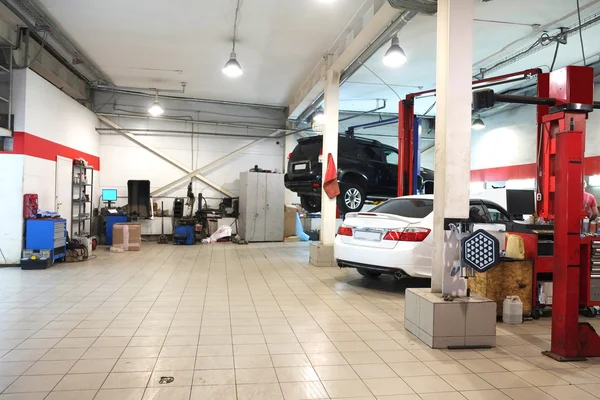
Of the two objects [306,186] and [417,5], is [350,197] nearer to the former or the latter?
[306,186]

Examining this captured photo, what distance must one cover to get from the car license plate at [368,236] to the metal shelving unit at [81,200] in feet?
23.8

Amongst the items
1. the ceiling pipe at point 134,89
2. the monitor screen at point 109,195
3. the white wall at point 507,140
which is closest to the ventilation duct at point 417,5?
the ceiling pipe at point 134,89

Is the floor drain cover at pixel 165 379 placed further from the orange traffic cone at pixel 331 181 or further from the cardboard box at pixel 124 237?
the cardboard box at pixel 124 237

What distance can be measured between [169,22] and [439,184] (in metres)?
5.52

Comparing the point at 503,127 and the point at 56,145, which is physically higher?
the point at 503,127

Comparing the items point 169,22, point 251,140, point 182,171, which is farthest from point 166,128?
point 169,22

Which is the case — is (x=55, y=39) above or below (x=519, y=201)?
above

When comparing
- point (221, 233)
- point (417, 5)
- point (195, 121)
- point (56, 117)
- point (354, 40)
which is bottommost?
point (221, 233)

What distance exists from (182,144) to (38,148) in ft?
16.5

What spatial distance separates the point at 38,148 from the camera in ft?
25.5

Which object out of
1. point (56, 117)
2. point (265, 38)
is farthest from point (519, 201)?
point (56, 117)

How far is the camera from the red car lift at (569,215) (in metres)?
3.18

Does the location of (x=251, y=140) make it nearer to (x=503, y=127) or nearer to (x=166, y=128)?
(x=166, y=128)

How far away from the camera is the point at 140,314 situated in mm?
4352
